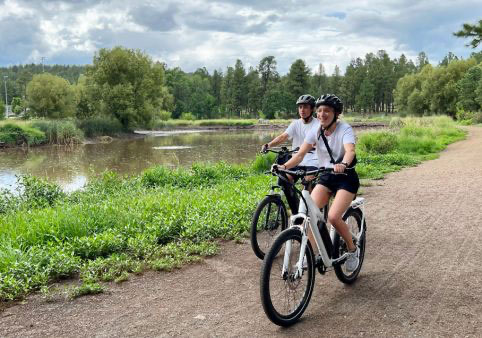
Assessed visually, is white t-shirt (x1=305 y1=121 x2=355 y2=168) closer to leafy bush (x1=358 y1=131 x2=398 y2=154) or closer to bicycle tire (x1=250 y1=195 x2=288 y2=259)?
bicycle tire (x1=250 y1=195 x2=288 y2=259)

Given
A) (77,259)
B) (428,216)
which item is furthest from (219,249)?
(428,216)

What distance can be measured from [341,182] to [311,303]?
4.12ft

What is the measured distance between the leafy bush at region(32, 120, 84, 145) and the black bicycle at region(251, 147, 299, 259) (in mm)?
37248

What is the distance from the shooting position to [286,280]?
3906mm

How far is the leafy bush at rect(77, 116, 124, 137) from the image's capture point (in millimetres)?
46250

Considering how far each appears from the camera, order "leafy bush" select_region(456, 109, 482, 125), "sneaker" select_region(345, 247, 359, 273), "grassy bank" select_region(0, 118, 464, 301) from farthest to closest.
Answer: "leafy bush" select_region(456, 109, 482, 125)
"grassy bank" select_region(0, 118, 464, 301)
"sneaker" select_region(345, 247, 359, 273)

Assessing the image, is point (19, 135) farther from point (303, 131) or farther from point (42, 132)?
point (303, 131)

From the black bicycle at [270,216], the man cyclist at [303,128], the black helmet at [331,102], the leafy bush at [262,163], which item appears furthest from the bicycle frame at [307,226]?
the leafy bush at [262,163]

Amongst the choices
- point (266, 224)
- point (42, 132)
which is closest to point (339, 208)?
point (266, 224)

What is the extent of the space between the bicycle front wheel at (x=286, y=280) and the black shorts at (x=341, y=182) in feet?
2.60

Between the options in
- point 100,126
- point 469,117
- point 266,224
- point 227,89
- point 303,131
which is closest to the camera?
point 266,224

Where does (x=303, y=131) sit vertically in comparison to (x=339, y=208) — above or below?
above

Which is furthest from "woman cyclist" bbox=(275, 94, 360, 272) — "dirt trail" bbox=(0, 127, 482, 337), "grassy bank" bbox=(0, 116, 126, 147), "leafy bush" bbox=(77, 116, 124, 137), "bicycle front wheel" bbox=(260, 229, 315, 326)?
"leafy bush" bbox=(77, 116, 124, 137)

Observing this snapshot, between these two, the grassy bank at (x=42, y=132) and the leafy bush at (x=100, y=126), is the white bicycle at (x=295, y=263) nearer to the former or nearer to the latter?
the grassy bank at (x=42, y=132)
